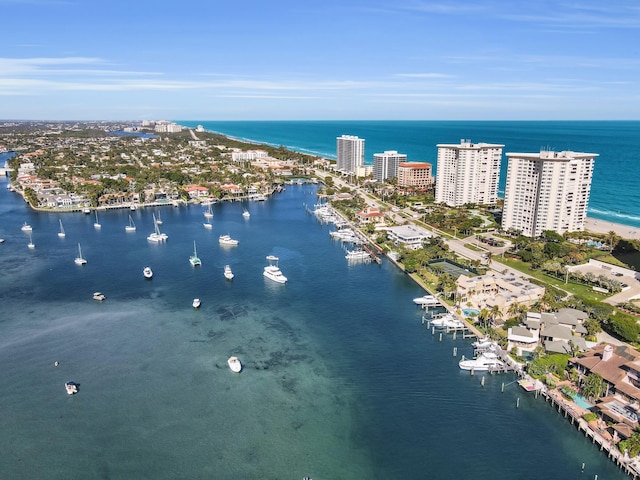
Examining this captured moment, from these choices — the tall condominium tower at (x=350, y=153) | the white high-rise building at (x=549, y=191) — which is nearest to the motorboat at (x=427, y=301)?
the white high-rise building at (x=549, y=191)

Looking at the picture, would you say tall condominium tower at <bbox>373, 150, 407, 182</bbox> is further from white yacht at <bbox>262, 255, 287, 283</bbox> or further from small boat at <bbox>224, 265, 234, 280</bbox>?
small boat at <bbox>224, 265, 234, 280</bbox>

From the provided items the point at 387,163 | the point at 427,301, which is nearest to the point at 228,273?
the point at 427,301

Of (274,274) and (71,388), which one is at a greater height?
(274,274)

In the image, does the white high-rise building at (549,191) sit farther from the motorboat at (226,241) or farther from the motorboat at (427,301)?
the motorboat at (226,241)

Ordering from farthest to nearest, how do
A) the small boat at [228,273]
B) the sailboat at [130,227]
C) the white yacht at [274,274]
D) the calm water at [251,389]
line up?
1. the sailboat at [130,227]
2. the small boat at [228,273]
3. the white yacht at [274,274]
4. the calm water at [251,389]

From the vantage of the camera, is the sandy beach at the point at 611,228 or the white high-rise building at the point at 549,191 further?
the sandy beach at the point at 611,228

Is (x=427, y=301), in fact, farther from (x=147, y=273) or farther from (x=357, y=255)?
(x=147, y=273)

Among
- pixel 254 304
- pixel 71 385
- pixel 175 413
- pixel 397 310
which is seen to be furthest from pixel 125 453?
pixel 397 310
